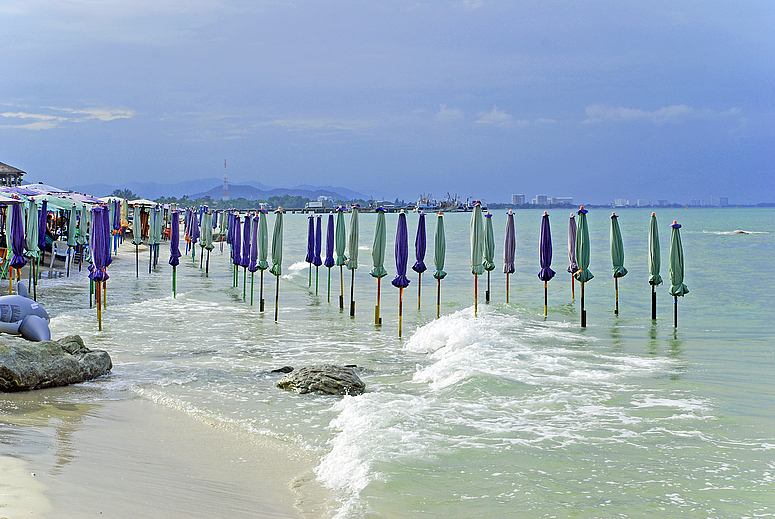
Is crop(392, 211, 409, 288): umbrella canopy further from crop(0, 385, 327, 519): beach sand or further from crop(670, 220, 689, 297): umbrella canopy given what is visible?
crop(0, 385, 327, 519): beach sand

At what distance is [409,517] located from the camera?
5734 millimetres

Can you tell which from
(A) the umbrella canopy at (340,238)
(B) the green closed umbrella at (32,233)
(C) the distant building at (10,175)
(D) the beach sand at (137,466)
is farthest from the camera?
(C) the distant building at (10,175)

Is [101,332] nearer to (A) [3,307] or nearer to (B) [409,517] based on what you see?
(A) [3,307]

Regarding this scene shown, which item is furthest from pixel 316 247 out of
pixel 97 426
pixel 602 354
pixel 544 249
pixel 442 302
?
pixel 97 426

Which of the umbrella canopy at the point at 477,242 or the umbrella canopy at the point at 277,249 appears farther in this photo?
the umbrella canopy at the point at 277,249

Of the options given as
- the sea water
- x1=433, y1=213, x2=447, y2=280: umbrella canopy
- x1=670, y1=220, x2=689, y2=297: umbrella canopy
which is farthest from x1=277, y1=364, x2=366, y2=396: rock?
x1=670, y1=220, x2=689, y2=297: umbrella canopy

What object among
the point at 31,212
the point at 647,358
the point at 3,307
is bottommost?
the point at 647,358

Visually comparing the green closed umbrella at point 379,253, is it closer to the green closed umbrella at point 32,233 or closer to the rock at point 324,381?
the rock at point 324,381

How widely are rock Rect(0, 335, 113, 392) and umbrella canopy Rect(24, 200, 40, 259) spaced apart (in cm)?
922

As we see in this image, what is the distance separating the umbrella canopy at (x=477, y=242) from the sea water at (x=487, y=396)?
1.45 m

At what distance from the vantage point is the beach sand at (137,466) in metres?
5.40

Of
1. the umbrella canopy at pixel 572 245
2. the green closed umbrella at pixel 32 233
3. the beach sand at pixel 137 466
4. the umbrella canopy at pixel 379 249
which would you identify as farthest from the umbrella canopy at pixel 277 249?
the beach sand at pixel 137 466

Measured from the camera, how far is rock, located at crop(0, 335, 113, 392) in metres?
9.20

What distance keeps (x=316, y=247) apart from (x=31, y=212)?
8.44 metres
